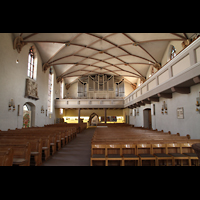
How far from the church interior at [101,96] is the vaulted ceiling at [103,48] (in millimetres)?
74

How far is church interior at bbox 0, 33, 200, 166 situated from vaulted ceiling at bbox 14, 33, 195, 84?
74mm

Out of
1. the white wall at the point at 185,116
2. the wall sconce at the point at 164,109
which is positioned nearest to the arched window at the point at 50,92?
the white wall at the point at 185,116

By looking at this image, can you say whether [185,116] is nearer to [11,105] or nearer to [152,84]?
[152,84]

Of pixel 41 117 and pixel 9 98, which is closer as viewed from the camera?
pixel 9 98

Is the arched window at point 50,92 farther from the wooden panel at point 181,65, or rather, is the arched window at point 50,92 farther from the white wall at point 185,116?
the wooden panel at point 181,65

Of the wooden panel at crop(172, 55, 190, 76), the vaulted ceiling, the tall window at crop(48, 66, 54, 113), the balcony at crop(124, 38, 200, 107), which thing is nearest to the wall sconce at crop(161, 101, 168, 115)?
the balcony at crop(124, 38, 200, 107)

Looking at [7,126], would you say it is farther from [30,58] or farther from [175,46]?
[175,46]

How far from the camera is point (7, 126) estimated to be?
Result: 9.30 metres

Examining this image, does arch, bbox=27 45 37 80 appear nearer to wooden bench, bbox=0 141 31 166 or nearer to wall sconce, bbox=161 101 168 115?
wooden bench, bbox=0 141 31 166

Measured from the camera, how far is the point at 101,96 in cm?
2461
